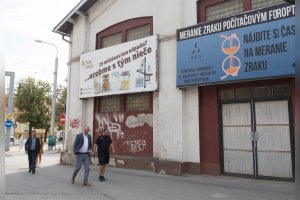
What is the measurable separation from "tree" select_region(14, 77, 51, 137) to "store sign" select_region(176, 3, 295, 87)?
1268 inches

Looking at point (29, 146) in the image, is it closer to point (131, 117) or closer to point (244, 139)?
point (131, 117)

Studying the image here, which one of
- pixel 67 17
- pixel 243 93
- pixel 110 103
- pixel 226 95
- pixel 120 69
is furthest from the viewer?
pixel 67 17

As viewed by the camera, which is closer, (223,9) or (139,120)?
(223,9)

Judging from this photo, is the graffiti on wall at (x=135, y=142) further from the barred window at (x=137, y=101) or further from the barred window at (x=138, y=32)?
the barred window at (x=138, y=32)

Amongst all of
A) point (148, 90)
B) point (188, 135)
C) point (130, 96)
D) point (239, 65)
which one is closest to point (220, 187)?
point (188, 135)

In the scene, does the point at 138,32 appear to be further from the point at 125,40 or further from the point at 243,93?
the point at 243,93

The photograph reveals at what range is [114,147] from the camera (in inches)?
577

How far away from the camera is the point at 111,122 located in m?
15.0

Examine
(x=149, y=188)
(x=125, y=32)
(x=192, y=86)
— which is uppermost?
(x=125, y=32)

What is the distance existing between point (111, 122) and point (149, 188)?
6109 mm

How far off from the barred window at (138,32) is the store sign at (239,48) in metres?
2.40

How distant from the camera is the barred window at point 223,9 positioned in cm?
1110

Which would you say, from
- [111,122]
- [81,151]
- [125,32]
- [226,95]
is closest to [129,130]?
[111,122]

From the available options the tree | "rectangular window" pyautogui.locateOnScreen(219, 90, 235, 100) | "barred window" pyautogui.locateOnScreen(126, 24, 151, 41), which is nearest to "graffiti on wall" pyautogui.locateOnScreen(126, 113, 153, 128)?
"rectangular window" pyautogui.locateOnScreen(219, 90, 235, 100)
